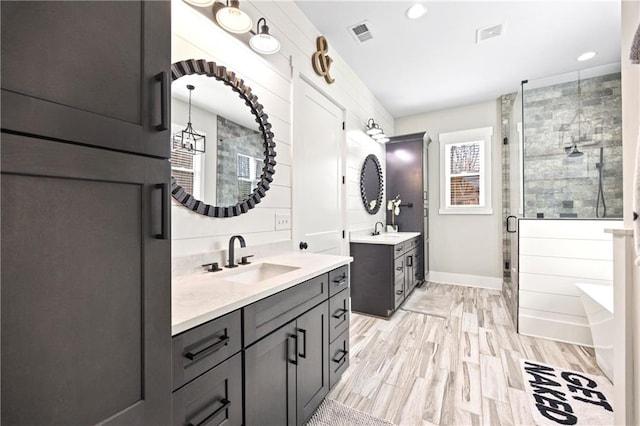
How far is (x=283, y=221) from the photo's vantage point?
2141 millimetres

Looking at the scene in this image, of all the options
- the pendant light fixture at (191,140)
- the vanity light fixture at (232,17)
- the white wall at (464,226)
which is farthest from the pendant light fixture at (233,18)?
the white wall at (464,226)

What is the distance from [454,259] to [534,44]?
3.10 metres

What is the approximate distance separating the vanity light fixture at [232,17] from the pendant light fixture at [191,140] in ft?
1.47

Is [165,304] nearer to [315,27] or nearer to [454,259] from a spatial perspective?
[315,27]

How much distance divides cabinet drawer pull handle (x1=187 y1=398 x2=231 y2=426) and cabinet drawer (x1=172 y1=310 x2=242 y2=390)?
14cm

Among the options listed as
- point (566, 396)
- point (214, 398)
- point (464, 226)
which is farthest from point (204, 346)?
point (464, 226)

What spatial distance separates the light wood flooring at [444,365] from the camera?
1.65 metres

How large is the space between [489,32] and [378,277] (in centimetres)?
276

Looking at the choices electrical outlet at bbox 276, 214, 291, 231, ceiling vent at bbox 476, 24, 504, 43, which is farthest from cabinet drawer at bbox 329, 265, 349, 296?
ceiling vent at bbox 476, 24, 504, 43

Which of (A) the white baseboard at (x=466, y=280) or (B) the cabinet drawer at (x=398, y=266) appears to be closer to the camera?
(B) the cabinet drawer at (x=398, y=266)

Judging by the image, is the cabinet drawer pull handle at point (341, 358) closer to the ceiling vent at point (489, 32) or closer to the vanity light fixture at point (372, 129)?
the vanity light fixture at point (372, 129)

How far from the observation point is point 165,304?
76cm

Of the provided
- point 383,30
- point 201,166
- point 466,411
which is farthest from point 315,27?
point 466,411

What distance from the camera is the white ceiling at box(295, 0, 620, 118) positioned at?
91.5 inches
